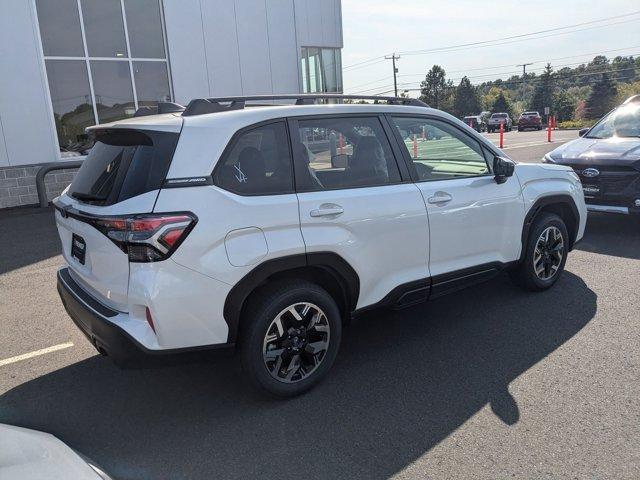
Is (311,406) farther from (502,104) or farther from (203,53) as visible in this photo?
(502,104)

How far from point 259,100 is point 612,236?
5.63 meters

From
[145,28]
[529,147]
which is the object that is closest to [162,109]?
[145,28]

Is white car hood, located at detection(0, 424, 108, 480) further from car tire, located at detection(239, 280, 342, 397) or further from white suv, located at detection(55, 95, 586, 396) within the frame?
car tire, located at detection(239, 280, 342, 397)

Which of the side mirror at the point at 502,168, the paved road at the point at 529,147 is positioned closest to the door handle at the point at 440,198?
the side mirror at the point at 502,168

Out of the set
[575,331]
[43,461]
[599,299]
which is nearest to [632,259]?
[599,299]

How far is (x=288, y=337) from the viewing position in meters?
3.29

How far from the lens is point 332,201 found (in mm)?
3336

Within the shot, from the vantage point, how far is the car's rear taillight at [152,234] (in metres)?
2.75

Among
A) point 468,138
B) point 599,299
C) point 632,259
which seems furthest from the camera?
point 632,259

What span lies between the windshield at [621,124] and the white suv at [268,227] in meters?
4.65

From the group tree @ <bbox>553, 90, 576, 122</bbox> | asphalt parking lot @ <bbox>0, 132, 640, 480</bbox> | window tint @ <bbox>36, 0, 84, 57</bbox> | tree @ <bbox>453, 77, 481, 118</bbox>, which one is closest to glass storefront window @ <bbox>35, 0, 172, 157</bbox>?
window tint @ <bbox>36, 0, 84, 57</bbox>

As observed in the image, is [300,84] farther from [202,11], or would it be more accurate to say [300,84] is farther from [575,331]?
[575,331]

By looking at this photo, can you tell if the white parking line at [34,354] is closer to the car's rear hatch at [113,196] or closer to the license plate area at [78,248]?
the car's rear hatch at [113,196]

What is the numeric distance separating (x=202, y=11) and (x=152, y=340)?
41.3 feet
